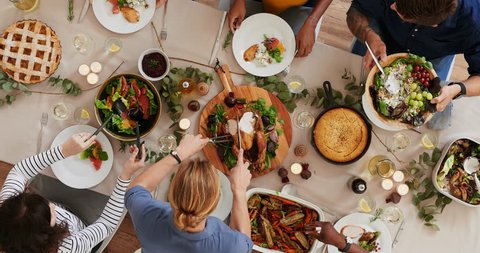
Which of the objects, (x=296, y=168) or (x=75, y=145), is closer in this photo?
(x=75, y=145)

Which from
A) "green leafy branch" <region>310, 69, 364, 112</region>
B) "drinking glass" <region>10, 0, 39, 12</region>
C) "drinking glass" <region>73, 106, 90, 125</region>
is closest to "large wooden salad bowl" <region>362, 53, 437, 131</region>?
"green leafy branch" <region>310, 69, 364, 112</region>

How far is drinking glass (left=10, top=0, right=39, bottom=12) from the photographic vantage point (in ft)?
6.36

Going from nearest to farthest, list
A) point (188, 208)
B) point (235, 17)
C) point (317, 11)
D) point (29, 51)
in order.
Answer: point (188, 208) → point (29, 51) → point (235, 17) → point (317, 11)

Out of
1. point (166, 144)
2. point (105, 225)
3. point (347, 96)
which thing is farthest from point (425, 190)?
point (105, 225)

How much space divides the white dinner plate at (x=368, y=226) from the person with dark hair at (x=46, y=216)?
0.96 meters

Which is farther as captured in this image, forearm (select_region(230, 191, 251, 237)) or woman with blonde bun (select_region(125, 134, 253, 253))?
forearm (select_region(230, 191, 251, 237))

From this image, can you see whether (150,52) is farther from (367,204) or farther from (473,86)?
(473,86)

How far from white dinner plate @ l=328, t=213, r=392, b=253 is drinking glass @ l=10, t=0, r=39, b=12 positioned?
1.73 m

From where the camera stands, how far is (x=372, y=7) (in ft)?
6.70

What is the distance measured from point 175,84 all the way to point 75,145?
0.51 meters

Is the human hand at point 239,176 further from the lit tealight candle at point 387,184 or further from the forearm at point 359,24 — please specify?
the forearm at point 359,24

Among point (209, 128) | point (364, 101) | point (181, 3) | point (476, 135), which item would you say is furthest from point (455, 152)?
point (181, 3)

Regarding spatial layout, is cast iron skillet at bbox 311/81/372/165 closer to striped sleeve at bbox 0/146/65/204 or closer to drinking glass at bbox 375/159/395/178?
drinking glass at bbox 375/159/395/178

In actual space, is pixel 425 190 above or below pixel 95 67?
below
